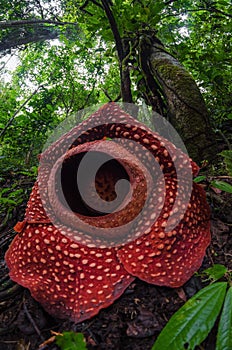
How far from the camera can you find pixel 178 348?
82 cm

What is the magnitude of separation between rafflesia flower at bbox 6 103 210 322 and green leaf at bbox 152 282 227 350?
16 centimetres

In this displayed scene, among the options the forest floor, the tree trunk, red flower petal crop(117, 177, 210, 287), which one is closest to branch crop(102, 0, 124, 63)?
the tree trunk

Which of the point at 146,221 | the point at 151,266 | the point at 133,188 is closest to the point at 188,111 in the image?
the point at 133,188

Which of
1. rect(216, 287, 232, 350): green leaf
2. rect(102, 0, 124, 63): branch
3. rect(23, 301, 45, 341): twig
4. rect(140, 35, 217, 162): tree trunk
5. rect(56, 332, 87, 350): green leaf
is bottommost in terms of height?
rect(216, 287, 232, 350): green leaf

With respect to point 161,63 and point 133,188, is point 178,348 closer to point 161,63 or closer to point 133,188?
point 133,188

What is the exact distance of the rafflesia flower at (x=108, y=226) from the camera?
3.69 ft

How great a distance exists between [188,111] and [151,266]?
1.42 m

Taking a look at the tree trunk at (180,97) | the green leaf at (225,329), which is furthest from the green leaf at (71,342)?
the tree trunk at (180,97)

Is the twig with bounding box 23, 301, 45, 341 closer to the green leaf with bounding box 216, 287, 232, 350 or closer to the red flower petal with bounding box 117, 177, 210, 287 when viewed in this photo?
the red flower petal with bounding box 117, 177, 210, 287

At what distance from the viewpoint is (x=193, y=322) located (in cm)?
89

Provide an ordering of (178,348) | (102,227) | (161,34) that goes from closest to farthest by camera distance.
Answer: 1. (178,348)
2. (102,227)
3. (161,34)

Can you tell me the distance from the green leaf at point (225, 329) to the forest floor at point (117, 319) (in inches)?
4.7

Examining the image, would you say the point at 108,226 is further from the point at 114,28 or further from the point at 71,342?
the point at 114,28

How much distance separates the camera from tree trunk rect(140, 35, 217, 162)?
213cm
